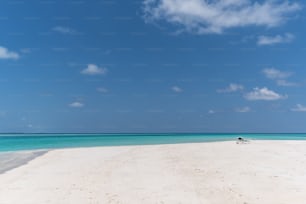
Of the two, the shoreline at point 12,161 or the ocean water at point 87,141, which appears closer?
the shoreline at point 12,161

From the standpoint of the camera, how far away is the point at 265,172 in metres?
10.9

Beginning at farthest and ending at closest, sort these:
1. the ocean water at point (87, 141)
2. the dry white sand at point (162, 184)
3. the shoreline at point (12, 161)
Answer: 1. the ocean water at point (87, 141)
2. the shoreline at point (12, 161)
3. the dry white sand at point (162, 184)

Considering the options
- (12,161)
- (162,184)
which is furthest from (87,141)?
(162,184)

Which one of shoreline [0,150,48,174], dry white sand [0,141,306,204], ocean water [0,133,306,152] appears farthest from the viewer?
ocean water [0,133,306,152]

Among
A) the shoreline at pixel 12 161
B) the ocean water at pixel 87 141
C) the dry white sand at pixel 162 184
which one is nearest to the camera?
the dry white sand at pixel 162 184

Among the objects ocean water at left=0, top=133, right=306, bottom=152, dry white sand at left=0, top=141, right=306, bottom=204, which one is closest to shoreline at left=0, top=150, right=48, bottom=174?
dry white sand at left=0, top=141, right=306, bottom=204

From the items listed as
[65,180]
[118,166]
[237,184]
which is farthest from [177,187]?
[118,166]

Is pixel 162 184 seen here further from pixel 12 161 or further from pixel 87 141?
pixel 87 141

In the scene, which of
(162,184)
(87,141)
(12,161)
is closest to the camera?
(162,184)

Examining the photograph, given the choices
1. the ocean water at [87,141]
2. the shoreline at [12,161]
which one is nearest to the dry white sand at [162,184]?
the shoreline at [12,161]

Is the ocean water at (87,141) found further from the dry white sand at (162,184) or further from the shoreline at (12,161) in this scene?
the dry white sand at (162,184)

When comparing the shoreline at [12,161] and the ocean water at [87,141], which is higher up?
the ocean water at [87,141]

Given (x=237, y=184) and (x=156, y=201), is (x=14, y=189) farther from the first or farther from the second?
(x=237, y=184)

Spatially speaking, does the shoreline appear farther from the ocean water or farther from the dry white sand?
the ocean water
